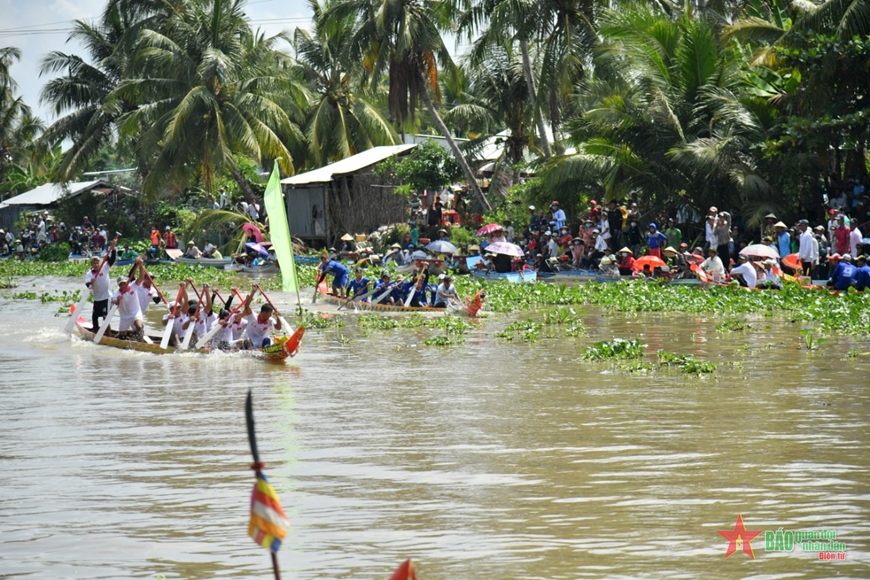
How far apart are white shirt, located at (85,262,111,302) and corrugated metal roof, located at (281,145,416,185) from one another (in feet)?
59.9

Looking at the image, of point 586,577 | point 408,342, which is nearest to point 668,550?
point 586,577

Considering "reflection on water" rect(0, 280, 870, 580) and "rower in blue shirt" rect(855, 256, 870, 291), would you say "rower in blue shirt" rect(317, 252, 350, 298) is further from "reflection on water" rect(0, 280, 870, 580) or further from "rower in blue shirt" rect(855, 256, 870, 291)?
"rower in blue shirt" rect(855, 256, 870, 291)

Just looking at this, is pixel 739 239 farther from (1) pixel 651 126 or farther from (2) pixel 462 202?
(2) pixel 462 202

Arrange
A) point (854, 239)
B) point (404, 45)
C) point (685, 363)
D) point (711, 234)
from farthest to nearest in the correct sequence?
point (404, 45)
point (711, 234)
point (854, 239)
point (685, 363)

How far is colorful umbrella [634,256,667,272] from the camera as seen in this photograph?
25.3 metres

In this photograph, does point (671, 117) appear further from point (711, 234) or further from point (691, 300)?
point (691, 300)

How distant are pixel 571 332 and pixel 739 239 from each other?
8.50 m

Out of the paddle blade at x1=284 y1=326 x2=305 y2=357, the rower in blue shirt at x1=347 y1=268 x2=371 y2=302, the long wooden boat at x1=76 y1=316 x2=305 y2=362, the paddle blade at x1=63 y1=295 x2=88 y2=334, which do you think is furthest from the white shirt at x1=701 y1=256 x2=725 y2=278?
the paddle blade at x1=63 y1=295 x2=88 y2=334

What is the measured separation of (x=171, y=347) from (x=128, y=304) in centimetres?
151

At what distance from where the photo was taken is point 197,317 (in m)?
17.2

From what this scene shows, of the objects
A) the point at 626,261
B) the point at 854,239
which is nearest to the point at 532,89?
the point at 626,261

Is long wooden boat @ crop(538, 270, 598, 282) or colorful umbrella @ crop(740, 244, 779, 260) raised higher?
colorful umbrella @ crop(740, 244, 779, 260)

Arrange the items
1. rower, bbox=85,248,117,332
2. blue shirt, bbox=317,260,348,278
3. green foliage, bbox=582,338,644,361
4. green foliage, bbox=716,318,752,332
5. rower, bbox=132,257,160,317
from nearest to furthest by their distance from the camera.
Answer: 1. green foliage, bbox=582,338,644,361
2. rower, bbox=132,257,160,317
3. green foliage, bbox=716,318,752,332
4. rower, bbox=85,248,117,332
5. blue shirt, bbox=317,260,348,278

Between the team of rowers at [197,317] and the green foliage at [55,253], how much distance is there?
2823cm
